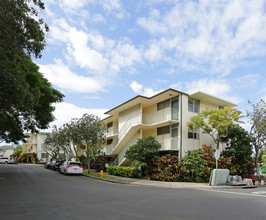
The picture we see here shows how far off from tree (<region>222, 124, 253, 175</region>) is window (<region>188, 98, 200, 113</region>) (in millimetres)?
3868

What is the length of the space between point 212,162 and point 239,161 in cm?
291

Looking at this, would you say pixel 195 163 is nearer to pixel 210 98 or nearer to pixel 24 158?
pixel 210 98

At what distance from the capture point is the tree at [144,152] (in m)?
19.3

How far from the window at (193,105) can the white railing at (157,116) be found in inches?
88.6

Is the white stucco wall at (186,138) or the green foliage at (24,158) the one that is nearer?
the white stucco wall at (186,138)

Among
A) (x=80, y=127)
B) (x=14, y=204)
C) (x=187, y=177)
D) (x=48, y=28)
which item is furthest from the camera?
(x=80, y=127)

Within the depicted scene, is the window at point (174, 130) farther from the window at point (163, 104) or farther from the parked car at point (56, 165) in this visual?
the parked car at point (56, 165)

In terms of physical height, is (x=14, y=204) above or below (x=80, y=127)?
below

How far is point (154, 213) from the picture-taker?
6.87 meters


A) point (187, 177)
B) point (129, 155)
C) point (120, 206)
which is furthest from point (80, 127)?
point (120, 206)

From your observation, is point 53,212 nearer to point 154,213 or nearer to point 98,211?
point 98,211

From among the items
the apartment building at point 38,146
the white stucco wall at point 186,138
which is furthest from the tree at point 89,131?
the apartment building at point 38,146

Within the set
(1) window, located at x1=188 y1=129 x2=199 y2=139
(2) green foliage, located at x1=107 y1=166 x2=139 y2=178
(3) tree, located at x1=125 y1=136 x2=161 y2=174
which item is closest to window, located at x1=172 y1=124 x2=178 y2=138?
(1) window, located at x1=188 y1=129 x2=199 y2=139

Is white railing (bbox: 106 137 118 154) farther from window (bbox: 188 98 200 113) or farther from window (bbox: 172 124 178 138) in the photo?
window (bbox: 188 98 200 113)
